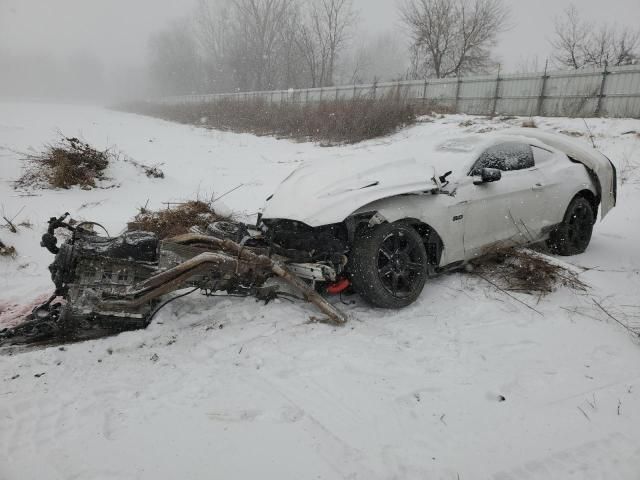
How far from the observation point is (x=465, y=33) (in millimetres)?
28500

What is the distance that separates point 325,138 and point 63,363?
13782 mm

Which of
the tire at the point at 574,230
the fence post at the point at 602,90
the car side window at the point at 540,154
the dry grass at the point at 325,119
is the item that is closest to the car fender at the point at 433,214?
the car side window at the point at 540,154

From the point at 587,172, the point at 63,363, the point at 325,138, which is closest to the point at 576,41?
the point at 325,138

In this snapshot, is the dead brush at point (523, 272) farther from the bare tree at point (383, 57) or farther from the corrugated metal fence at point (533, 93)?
the bare tree at point (383, 57)

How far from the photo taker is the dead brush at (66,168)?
6.90 m

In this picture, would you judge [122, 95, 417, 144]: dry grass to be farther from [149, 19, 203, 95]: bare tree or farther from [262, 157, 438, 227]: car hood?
[149, 19, 203, 95]: bare tree

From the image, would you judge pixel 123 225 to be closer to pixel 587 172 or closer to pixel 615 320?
pixel 615 320

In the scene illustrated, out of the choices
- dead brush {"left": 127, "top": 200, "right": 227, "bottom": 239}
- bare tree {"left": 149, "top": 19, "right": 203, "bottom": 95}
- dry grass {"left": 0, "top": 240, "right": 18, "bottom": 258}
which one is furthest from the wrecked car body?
bare tree {"left": 149, "top": 19, "right": 203, "bottom": 95}

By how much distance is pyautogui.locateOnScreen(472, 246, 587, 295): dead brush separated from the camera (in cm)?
428

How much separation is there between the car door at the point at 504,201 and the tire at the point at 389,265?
0.71 meters

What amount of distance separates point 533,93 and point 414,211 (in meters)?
15.5

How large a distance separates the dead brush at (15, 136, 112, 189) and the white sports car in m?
4.63

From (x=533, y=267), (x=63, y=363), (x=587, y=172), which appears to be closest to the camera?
(x=63, y=363)

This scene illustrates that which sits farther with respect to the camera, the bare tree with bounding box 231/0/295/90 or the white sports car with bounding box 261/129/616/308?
the bare tree with bounding box 231/0/295/90
